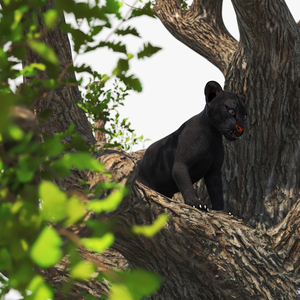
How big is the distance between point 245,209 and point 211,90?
61.8 inches

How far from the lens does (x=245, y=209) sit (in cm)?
471

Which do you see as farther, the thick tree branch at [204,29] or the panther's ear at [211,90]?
the thick tree branch at [204,29]

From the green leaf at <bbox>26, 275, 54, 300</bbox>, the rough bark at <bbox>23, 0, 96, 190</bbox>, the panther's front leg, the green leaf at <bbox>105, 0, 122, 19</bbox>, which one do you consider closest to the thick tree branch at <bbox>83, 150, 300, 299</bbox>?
the panther's front leg

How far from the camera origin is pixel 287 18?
4.15 metres

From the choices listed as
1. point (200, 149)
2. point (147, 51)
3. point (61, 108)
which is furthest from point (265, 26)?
point (147, 51)

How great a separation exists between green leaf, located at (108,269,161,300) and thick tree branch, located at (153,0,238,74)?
5.31 meters

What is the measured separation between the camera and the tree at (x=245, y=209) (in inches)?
122

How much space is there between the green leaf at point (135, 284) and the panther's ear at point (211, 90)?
3.07 meters

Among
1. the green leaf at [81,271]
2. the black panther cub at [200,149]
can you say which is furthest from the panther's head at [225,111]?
the green leaf at [81,271]

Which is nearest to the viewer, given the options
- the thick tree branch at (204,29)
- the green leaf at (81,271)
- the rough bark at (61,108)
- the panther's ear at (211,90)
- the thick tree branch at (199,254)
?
the green leaf at (81,271)

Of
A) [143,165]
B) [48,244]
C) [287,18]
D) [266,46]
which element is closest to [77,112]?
[143,165]

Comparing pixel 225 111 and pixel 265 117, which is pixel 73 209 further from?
pixel 265 117

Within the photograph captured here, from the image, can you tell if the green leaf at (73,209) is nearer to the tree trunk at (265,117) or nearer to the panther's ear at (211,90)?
the panther's ear at (211,90)

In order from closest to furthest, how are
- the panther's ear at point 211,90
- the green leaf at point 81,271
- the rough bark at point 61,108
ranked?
the green leaf at point 81,271
the rough bark at point 61,108
the panther's ear at point 211,90
